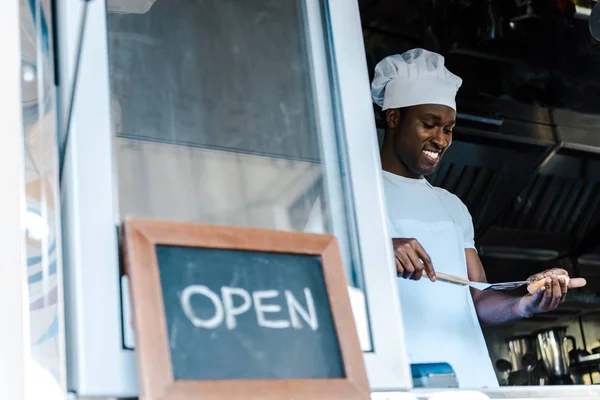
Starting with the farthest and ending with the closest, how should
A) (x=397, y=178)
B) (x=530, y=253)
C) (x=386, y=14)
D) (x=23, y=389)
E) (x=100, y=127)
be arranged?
(x=530, y=253)
(x=386, y=14)
(x=397, y=178)
(x=100, y=127)
(x=23, y=389)

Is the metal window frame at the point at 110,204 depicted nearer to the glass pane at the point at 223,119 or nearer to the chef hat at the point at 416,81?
the glass pane at the point at 223,119

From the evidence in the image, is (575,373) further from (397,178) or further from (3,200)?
(3,200)

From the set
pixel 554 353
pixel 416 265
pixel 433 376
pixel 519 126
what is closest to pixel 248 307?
pixel 433 376

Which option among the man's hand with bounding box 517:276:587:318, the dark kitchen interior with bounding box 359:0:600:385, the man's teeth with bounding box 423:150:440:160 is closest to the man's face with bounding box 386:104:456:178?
the man's teeth with bounding box 423:150:440:160

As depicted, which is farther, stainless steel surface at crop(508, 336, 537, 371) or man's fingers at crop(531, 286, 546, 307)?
stainless steel surface at crop(508, 336, 537, 371)

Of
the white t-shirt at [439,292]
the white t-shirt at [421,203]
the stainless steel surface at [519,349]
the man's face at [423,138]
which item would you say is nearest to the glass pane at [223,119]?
the white t-shirt at [439,292]

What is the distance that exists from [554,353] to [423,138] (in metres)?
2.69

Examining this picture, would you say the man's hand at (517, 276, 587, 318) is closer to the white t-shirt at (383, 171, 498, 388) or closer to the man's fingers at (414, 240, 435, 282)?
the white t-shirt at (383, 171, 498, 388)

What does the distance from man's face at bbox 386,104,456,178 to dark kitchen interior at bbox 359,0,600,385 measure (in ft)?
2.52

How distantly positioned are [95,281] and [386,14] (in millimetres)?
2618

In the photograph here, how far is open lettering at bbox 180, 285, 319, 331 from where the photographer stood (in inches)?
33.6

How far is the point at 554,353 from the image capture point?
4.37m

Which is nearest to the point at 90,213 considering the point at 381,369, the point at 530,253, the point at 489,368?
the point at 381,369

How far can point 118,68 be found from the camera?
1030mm
